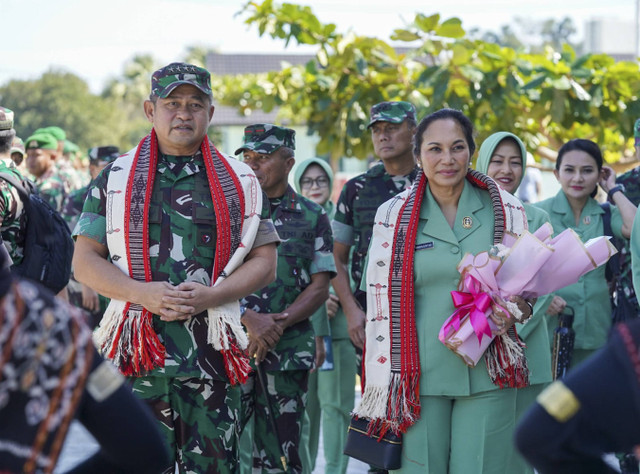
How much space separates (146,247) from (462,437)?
1.73 metres

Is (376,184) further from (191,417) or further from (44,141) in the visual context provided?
(44,141)

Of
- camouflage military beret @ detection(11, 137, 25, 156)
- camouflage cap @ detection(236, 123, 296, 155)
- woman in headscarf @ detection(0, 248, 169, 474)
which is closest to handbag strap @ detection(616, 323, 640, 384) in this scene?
woman in headscarf @ detection(0, 248, 169, 474)

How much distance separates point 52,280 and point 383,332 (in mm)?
1937

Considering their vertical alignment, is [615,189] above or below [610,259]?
above

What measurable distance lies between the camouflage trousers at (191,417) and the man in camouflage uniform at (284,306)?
144 cm

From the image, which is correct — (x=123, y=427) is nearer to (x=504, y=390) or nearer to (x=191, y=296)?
(x=191, y=296)

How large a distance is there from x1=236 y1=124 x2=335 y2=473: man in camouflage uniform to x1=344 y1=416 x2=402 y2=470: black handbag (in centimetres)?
134

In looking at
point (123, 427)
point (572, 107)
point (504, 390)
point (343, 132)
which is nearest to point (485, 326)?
point (504, 390)

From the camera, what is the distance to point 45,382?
2.18 meters

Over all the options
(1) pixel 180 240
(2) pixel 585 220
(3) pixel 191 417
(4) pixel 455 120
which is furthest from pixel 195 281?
(2) pixel 585 220

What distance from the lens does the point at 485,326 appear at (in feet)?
15.1

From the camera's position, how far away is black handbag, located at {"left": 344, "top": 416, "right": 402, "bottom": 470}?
4676 millimetres

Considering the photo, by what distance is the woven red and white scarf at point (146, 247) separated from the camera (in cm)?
449

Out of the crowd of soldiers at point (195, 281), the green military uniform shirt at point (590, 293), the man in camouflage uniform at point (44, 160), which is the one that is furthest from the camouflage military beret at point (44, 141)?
the green military uniform shirt at point (590, 293)
